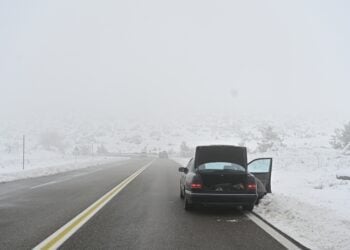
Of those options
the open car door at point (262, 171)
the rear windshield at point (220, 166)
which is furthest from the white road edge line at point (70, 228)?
the open car door at point (262, 171)

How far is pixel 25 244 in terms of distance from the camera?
677cm

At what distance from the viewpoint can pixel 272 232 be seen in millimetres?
7875

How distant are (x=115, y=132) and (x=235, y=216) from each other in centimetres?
15253

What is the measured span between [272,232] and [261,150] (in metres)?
52.7

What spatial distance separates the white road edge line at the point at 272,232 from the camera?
22.3 ft

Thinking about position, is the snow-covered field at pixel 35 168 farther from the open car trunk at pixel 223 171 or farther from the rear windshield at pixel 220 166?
the rear windshield at pixel 220 166

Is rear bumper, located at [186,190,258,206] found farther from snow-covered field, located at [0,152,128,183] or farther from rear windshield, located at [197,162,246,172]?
snow-covered field, located at [0,152,128,183]

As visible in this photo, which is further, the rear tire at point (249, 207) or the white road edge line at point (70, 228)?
the rear tire at point (249, 207)

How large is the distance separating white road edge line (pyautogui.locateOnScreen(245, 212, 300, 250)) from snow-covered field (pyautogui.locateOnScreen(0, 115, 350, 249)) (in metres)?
0.24

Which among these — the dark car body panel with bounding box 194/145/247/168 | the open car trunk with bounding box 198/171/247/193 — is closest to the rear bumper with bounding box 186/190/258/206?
the open car trunk with bounding box 198/171/247/193

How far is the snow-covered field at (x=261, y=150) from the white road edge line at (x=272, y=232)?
244mm

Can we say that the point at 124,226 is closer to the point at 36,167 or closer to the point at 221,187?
the point at 221,187

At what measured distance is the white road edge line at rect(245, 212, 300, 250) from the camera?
267 inches

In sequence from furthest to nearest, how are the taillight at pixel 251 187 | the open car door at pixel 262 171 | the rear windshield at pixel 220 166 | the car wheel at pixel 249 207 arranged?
the open car door at pixel 262 171
the rear windshield at pixel 220 166
the car wheel at pixel 249 207
the taillight at pixel 251 187
